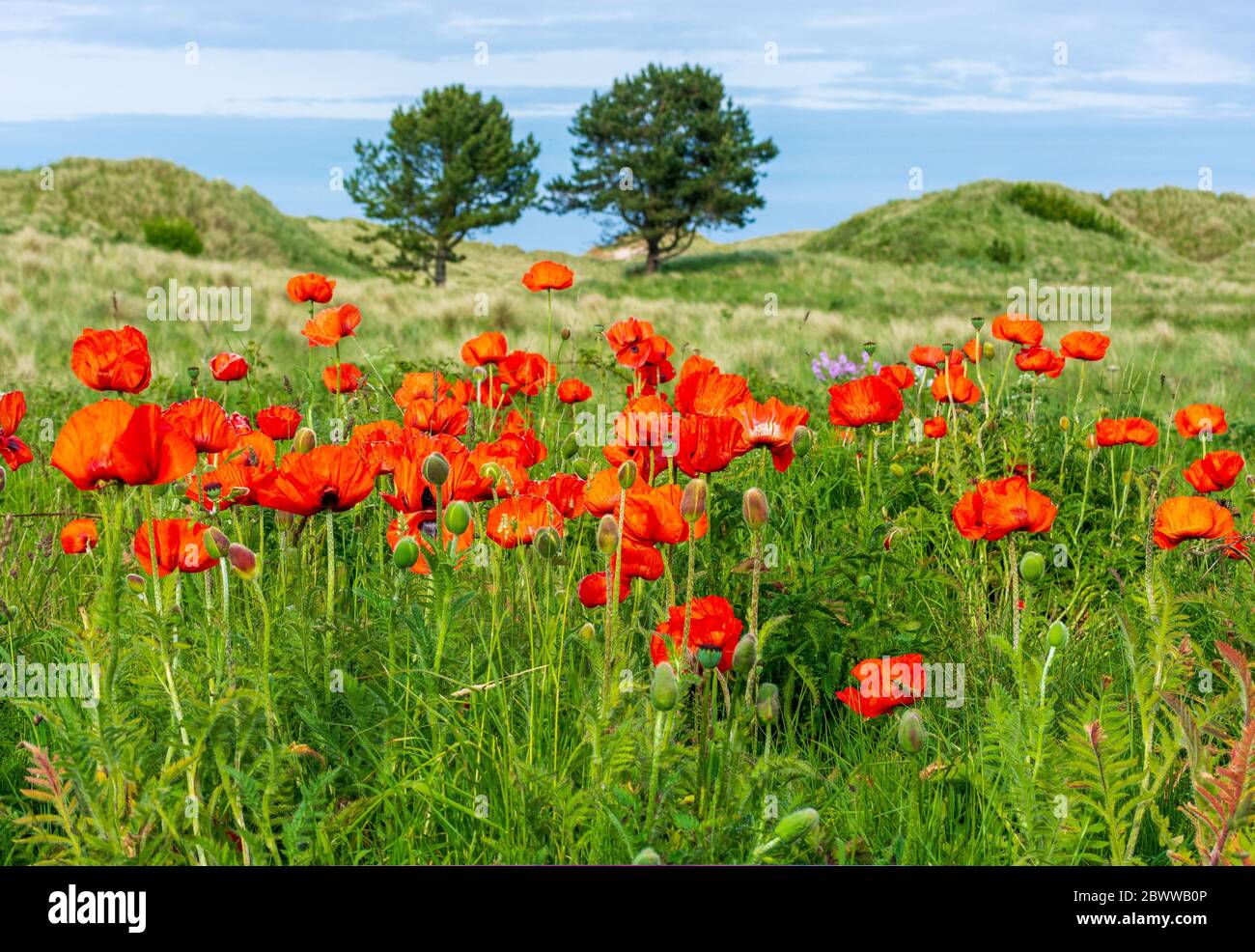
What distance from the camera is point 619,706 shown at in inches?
77.4

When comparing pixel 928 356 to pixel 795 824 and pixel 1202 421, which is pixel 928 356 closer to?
pixel 1202 421

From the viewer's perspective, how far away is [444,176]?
34.0 meters

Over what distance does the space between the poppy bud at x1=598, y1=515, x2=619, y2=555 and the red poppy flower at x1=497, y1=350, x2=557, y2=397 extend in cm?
192

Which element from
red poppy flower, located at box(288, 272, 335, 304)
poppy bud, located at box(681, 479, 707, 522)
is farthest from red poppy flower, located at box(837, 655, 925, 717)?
red poppy flower, located at box(288, 272, 335, 304)

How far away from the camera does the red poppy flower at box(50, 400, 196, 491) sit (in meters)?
1.58

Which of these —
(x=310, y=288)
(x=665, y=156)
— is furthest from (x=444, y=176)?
(x=310, y=288)

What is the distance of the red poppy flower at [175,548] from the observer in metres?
1.93

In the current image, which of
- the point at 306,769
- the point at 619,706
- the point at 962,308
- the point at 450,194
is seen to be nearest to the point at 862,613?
the point at 619,706

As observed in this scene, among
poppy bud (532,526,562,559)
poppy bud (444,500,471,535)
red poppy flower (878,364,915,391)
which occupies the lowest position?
poppy bud (532,526,562,559)

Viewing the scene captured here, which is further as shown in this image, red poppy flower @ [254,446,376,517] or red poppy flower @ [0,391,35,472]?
red poppy flower @ [0,391,35,472]

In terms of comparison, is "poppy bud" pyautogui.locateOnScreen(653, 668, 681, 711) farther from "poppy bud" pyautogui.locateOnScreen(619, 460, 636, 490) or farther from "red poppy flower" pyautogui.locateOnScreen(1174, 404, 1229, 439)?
"red poppy flower" pyautogui.locateOnScreen(1174, 404, 1229, 439)

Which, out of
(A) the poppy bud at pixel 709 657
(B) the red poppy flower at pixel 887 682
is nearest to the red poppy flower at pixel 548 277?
(B) the red poppy flower at pixel 887 682
